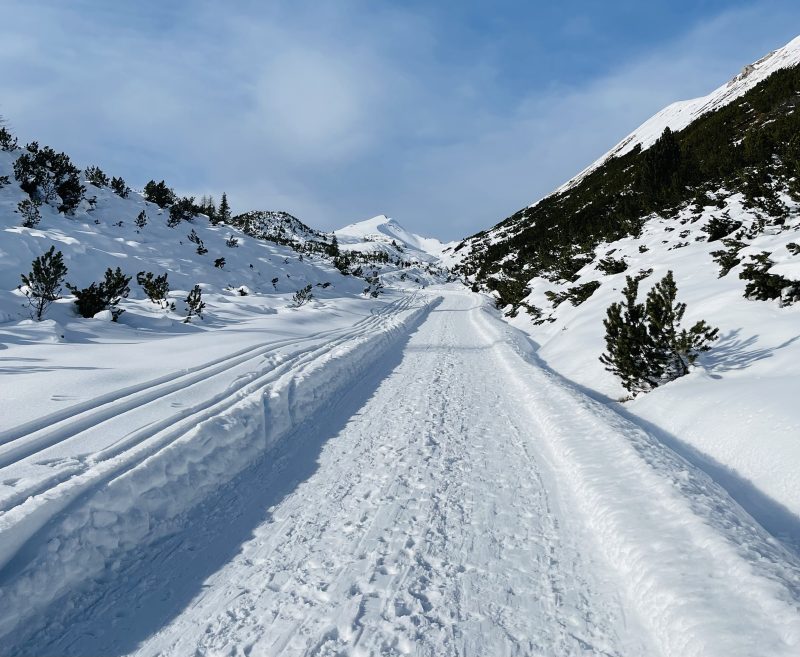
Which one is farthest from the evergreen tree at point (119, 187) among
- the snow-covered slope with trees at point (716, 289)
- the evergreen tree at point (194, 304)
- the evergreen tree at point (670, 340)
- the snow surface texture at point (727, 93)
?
the snow surface texture at point (727, 93)

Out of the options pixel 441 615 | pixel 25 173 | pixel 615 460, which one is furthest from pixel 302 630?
pixel 25 173

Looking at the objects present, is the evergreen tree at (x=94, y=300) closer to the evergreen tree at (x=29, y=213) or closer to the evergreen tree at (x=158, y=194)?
the evergreen tree at (x=29, y=213)

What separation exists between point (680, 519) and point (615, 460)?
41.2 inches

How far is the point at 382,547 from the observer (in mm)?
2902

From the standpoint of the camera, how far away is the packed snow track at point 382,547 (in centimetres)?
218

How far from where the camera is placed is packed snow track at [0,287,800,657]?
7.16 ft

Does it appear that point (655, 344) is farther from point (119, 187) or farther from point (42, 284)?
point (119, 187)

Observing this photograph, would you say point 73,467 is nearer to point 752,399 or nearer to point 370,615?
point 370,615

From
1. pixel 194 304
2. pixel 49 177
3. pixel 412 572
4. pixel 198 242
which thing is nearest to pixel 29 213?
pixel 49 177

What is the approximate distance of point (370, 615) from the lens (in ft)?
7.61

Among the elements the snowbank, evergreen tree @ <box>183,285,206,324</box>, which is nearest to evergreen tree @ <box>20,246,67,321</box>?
evergreen tree @ <box>183,285,206,324</box>

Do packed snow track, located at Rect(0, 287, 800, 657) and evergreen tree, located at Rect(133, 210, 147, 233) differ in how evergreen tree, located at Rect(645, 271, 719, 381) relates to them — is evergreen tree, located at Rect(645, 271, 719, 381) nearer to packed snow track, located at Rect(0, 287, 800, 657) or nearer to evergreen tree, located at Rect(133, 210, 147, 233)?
packed snow track, located at Rect(0, 287, 800, 657)

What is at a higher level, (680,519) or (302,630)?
(680,519)

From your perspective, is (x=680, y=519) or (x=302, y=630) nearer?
(x=302, y=630)
